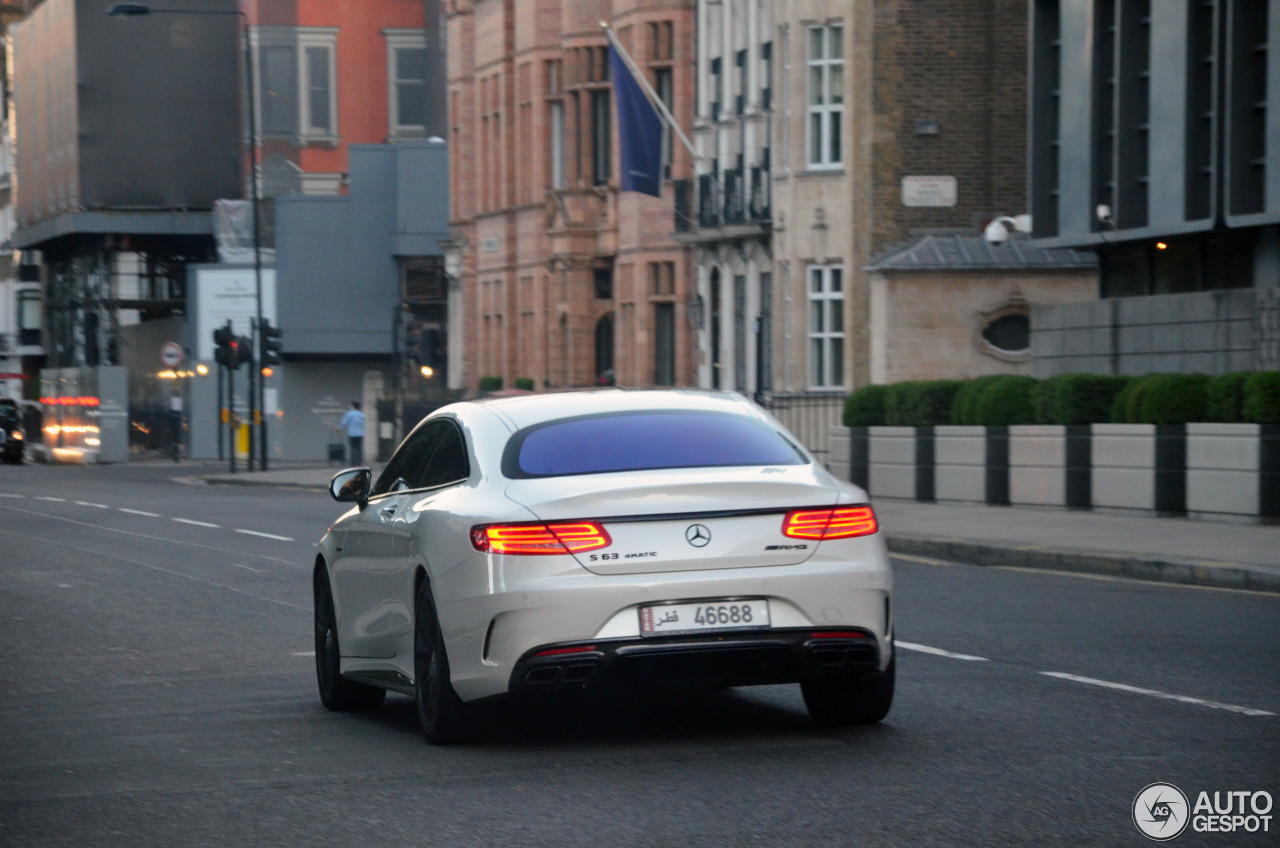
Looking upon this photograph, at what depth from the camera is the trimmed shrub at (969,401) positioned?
93.6 feet

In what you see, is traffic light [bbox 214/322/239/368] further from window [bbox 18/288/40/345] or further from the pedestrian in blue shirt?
window [bbox 18/288/40/345]

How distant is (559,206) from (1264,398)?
106ft

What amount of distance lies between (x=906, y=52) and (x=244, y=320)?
31172 millimetres

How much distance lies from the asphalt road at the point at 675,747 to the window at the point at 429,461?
1065mm

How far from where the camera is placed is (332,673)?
10797 mm

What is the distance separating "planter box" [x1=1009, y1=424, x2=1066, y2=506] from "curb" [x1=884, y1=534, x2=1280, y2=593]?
373 centimetres

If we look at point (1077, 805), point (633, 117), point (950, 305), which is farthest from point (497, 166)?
point (1077, 805)

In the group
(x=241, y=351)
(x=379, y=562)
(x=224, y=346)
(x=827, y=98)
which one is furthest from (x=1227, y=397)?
(x=241, y=351)

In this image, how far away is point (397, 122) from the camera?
75.3m

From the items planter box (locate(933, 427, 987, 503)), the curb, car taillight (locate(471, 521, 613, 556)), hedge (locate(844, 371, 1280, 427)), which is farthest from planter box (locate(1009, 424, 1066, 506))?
car taillight (locate(471, 521, 613, 556))

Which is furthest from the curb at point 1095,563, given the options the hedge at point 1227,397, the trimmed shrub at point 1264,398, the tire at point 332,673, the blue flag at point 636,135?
the blue flag at point 636,135

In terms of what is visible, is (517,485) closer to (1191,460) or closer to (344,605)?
(344,605)

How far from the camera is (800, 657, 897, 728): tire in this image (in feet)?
30.5

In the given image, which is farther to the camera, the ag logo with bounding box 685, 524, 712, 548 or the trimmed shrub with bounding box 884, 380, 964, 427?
the trimmed shrub with bounding box 884, 380, 964, 427
